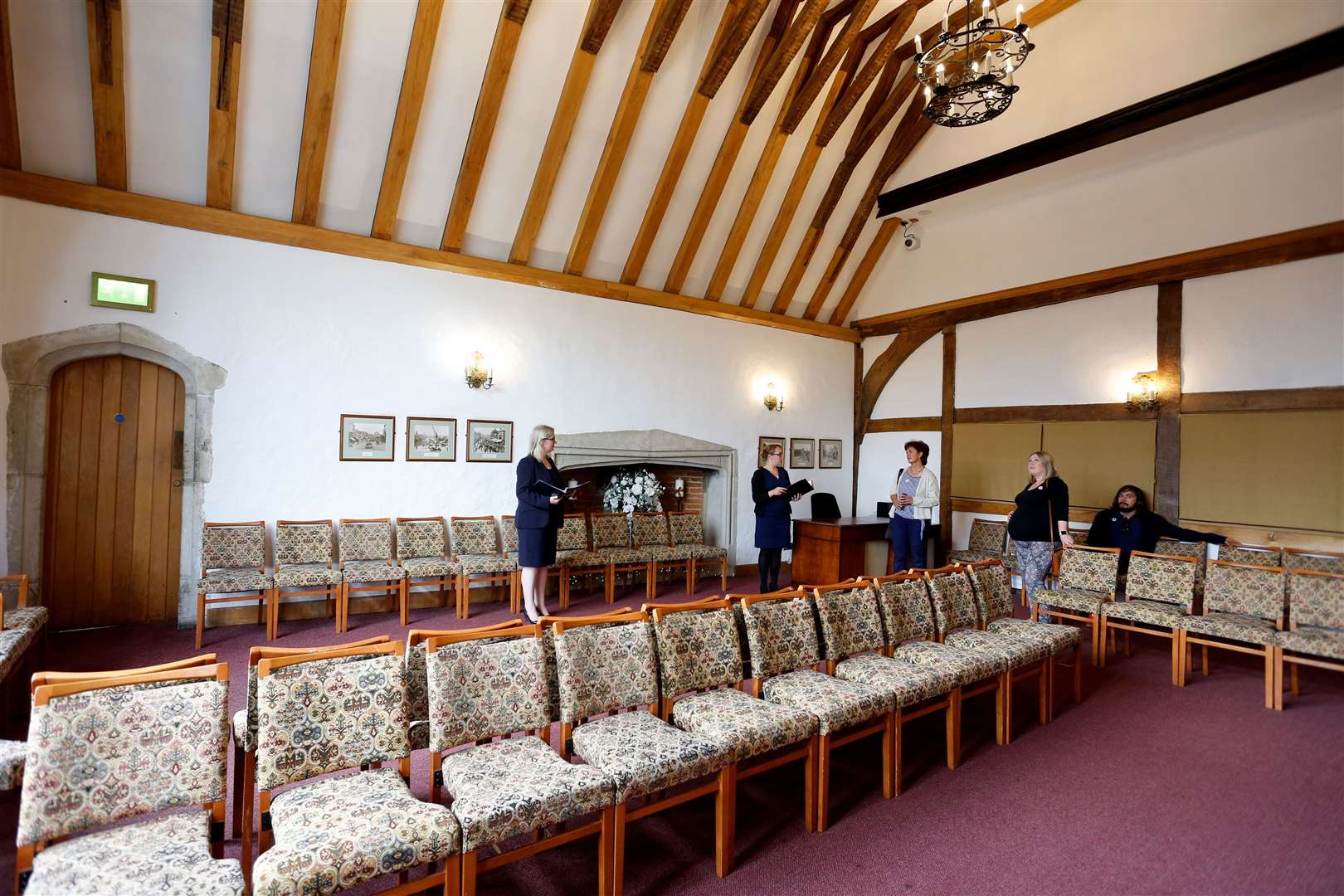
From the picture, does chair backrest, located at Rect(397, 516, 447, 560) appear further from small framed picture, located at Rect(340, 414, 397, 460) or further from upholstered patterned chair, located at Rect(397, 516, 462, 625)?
small framed picture, located at Rect(340, 414, 397, 460)

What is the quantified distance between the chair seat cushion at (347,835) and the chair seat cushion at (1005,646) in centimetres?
291

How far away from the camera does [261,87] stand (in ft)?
16.4

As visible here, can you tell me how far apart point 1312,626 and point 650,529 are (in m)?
5.28

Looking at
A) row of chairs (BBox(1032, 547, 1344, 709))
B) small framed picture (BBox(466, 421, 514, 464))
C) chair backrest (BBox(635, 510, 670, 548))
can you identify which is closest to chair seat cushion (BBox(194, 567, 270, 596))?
small framed picture (BBox(466, 421, 514, 464))

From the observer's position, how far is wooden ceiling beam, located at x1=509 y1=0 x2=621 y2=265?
5.16 m

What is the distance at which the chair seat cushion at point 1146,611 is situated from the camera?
4500mm

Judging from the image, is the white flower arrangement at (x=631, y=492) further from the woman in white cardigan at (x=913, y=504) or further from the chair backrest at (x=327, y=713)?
the chair backrest at (x=327, y=713)

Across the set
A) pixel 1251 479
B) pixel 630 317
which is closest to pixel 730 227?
pixel 630 317

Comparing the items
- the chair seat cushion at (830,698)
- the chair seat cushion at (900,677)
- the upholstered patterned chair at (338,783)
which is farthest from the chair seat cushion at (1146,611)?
the upholstered patterned chair at (338,783)

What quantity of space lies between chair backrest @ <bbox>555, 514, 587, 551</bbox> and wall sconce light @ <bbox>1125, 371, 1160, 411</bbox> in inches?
220

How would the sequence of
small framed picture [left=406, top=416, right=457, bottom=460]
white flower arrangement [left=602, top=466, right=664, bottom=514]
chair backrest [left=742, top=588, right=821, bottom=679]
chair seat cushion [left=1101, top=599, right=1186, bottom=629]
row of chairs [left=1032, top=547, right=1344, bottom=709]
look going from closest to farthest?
1. chair backrest [left=742, top=588, right=821, bottom=679]
2. row of chairs [left=1032, top=547, right=1344, bottom=709]
3. chair seat cushion [left=1101, top=599, right=1186, bottom=629]
4. small framed picture [left=406, top=416, right=457, bottom=460]
5. white flower arrangement [left=602, top=466, right=664, bottom=514]

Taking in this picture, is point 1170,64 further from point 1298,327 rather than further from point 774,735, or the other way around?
point 774,735

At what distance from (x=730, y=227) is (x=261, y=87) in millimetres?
4571

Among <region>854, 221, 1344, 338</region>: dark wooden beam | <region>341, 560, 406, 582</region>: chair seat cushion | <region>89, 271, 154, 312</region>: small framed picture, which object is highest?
<region>854, 221, 1344, 338</region>: dark wooden beam
